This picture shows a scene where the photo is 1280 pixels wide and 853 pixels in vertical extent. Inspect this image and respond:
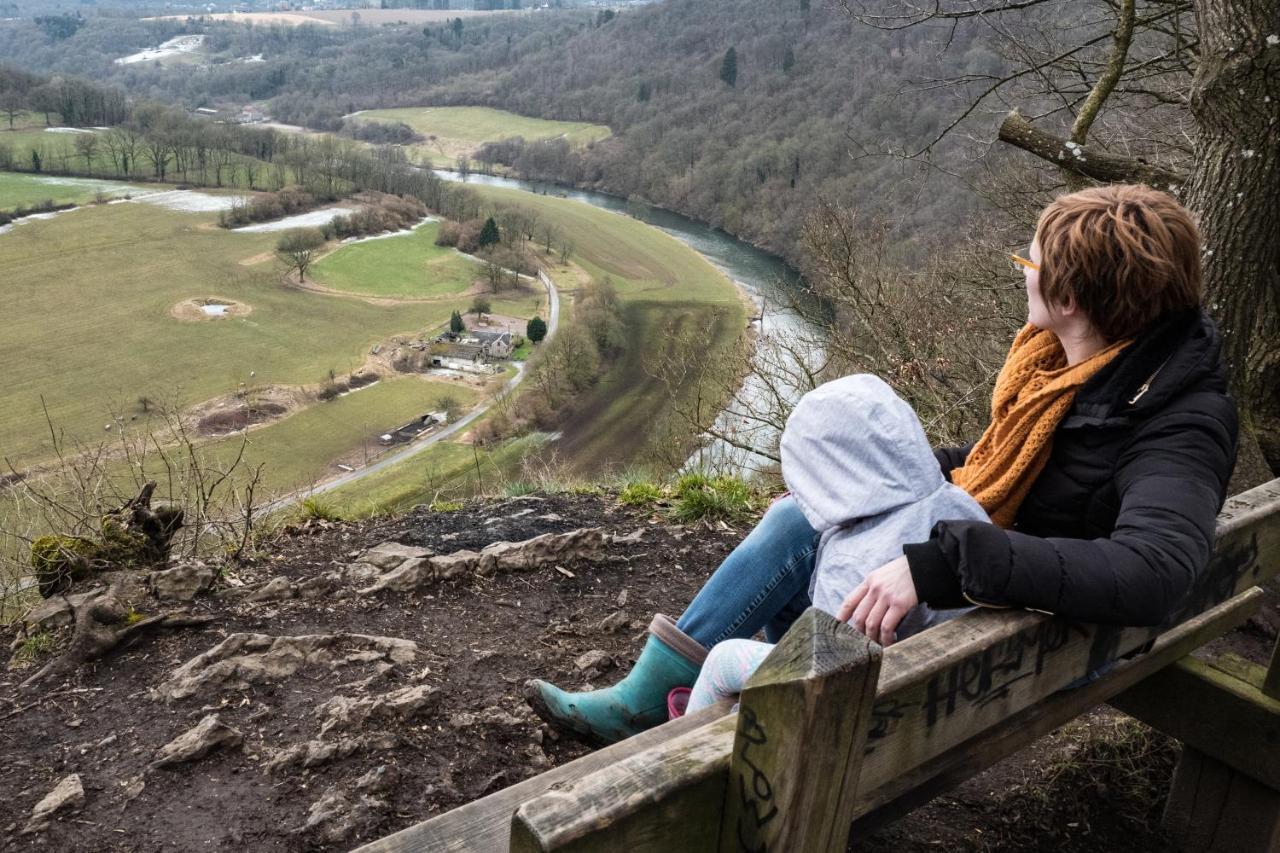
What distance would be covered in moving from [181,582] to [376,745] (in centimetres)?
180

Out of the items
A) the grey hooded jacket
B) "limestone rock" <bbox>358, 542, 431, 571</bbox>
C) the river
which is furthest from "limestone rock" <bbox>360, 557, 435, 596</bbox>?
the river

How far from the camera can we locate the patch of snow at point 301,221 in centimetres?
6781

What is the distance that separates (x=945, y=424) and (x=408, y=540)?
4.64 m

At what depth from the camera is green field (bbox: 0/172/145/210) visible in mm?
67625

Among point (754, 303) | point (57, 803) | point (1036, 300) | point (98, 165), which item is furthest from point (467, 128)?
point (1036, 300)

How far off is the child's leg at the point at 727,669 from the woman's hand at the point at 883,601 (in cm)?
19

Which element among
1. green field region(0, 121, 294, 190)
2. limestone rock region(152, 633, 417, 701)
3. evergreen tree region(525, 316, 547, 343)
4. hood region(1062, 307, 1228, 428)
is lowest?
evergreen tree region(525, 316, 547, 343)

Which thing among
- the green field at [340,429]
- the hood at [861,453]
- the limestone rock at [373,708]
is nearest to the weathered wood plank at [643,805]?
the hood at [861,453]

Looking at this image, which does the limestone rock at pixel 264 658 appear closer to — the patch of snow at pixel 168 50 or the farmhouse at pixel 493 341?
the farmhouse at pixel 493 341

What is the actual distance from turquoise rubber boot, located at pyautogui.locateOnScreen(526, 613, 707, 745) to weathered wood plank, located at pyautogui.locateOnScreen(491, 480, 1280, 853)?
0.81 m

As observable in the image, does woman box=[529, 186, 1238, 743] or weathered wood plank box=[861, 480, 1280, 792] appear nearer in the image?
weathered wood plank box=[861, 480, 1280, 792]

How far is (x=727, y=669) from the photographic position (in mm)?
2012

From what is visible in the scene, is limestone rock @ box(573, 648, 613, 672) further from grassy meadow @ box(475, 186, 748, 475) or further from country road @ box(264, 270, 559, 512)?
country road @ box(264, 270, 559, 512)

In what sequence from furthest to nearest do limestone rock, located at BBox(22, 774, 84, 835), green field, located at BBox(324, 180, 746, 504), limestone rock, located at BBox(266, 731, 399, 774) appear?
1. green field, located at BBox(324, 180, 746, 504)
2. limestone rock, located at BBox(266, 731, 399, 774)
3. limestone rock, located at BBox(22, 774, 84, 835)
